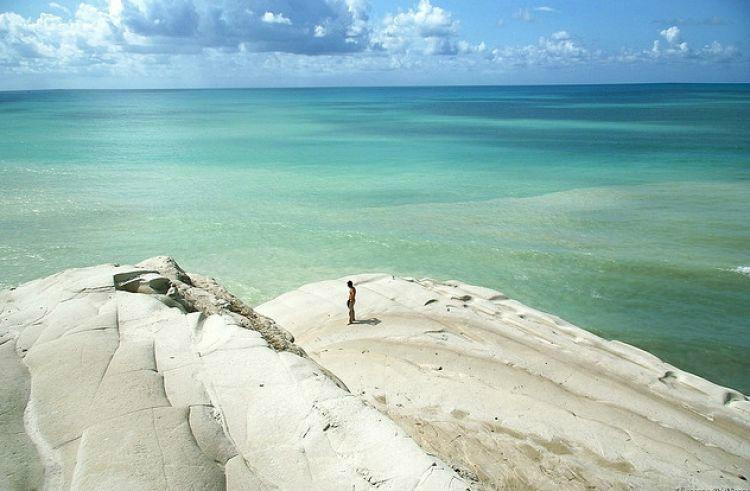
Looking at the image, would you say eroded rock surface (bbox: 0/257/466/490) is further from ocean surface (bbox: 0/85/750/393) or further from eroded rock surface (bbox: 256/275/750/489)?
ocean surface (bbox: 0/85/750/393)

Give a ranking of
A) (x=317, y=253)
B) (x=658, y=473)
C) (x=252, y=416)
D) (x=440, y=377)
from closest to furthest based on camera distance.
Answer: (x=252, y=416), (x=658, y=473), (x=440, y=377), (x=317, y=253)

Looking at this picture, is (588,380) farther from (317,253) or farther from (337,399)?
(317,253)

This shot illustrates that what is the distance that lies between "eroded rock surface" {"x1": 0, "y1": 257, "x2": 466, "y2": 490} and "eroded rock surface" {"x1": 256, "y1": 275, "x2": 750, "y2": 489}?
56.0 inches

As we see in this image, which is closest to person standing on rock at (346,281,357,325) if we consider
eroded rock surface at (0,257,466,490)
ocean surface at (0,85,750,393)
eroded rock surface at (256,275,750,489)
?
eroded rock surface at (256,275,750,489)

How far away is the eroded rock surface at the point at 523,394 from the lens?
254 inches

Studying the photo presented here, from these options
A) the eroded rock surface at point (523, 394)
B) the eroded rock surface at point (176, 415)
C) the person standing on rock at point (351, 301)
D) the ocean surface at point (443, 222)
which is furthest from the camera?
the ocean surface at point (443, 222)

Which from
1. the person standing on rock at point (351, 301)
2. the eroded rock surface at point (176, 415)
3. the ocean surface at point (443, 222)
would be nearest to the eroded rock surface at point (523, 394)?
the person standing on rock at point (351, 301)

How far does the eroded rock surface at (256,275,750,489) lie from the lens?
6.45 meters

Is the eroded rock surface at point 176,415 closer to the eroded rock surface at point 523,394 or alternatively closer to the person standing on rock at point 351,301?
the eroded rock surface at point 523,394

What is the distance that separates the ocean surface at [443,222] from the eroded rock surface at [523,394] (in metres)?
2.89

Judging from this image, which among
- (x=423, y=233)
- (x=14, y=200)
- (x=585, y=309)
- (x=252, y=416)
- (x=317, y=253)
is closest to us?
(x=252, y=416)

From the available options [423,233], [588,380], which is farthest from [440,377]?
[423,233]

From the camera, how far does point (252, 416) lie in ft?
18.0

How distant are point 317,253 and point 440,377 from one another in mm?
9978
